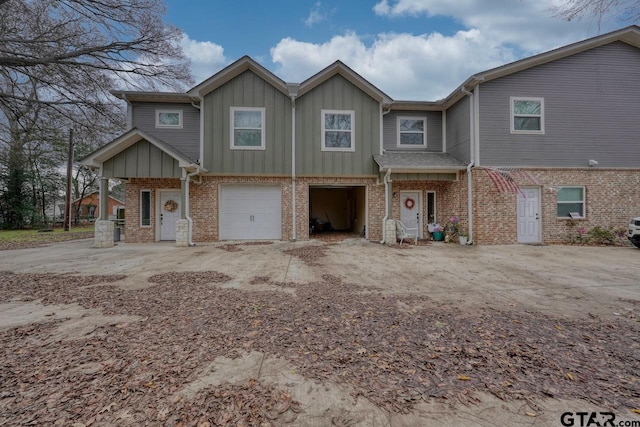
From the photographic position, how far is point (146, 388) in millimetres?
2055

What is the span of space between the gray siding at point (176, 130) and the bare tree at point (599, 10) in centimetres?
1132

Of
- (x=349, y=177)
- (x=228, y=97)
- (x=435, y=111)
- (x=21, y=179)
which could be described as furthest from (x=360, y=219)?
(x=21, y=179)

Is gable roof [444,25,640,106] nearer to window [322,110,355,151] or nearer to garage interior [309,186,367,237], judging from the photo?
window [322,110,355,151]

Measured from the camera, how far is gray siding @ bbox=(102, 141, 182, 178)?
962cm

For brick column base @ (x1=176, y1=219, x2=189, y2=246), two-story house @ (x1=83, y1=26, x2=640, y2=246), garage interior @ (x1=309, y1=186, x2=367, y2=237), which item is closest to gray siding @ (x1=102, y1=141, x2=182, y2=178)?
two-story house @ (x1=83, y1=26, x2=640, y2=246)

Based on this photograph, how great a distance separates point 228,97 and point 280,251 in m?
6.68

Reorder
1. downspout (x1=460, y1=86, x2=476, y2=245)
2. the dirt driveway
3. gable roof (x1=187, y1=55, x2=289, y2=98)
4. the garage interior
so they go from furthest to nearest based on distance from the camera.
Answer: the garage interior
gable roof (x1=187, y1=55, x2=289, y2=98)
downspout (x1=460, y1=86, x2=476, y2=245)
the dirt driveway

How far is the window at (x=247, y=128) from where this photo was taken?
10.9 metres

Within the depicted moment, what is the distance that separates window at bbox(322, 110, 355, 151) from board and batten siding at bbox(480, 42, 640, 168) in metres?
5.60

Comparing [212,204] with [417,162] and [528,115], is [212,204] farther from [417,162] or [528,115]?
[528,115]

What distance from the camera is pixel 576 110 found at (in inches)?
414

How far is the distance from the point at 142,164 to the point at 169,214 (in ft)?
8.20

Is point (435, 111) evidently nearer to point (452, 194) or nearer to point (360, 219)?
point (452, 194)

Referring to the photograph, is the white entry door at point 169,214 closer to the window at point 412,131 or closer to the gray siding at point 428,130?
the gray siding at point 428,130
